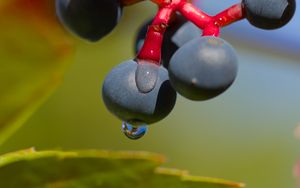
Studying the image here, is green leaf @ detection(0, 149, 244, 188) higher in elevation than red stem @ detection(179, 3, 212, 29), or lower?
lower

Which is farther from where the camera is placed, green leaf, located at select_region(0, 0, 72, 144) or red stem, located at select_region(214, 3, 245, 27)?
green leaf, located at select_region(0, 0, 72, 144)

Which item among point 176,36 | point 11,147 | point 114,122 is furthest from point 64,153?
point 114,122

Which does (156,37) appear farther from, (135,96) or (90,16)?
(90,16)

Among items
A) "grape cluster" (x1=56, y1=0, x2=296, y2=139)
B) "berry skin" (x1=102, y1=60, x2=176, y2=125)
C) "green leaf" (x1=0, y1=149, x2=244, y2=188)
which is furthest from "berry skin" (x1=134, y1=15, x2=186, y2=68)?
"green leaf" (x1=0, y1=149, x2=244, y2=188)

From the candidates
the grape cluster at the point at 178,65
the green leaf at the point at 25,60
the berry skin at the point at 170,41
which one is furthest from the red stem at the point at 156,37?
the green leaf at the point at 25,60

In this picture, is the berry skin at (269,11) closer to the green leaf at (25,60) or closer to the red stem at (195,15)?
the red stem at (195,15)

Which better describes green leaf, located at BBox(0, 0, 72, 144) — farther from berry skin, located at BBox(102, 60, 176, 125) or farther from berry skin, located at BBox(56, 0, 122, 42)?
berry skin, located at BBox(102, 60, 176, 125)

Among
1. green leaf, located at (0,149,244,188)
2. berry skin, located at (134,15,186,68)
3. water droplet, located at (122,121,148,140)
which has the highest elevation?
berry skin, located at (134,15,186,68)

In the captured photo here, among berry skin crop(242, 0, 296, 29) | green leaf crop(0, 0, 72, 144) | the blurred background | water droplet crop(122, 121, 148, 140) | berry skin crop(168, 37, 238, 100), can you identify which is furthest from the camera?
the blurred background
